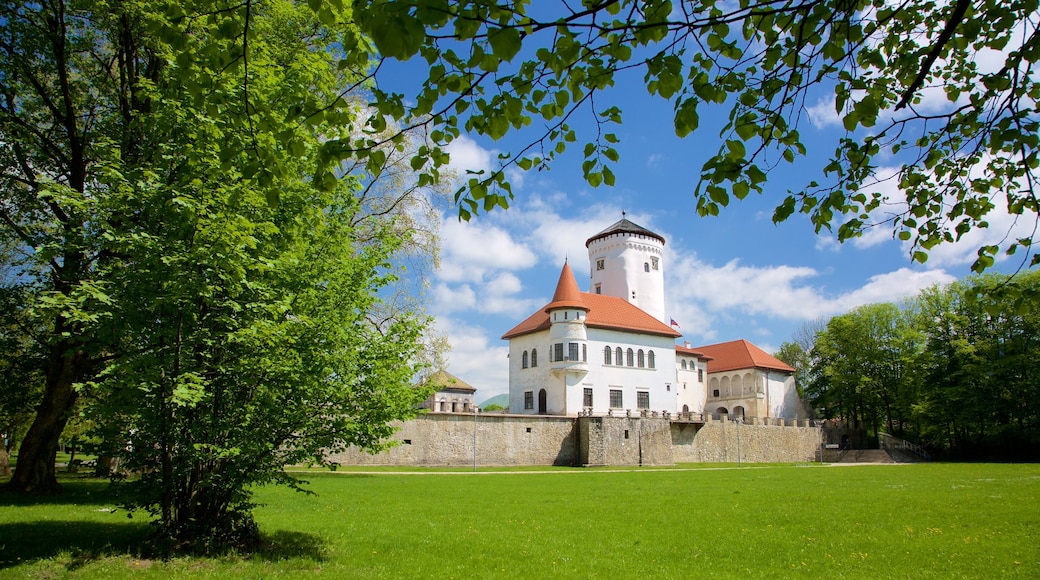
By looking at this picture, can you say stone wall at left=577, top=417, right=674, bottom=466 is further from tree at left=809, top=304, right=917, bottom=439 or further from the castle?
tree at left=809, top=304, right=917, bottom=439

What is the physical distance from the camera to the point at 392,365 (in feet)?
29.1

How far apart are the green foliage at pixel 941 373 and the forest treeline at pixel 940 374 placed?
0.22ft

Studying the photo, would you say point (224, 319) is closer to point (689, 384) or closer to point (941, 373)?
point (689, 384)

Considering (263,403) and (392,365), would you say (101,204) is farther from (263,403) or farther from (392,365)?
(392,365)

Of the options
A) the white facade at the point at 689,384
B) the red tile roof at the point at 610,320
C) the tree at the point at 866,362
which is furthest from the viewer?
the tree at the point at 866,362

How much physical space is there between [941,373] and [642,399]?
2185 centimetres

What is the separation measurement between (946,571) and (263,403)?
327 inches

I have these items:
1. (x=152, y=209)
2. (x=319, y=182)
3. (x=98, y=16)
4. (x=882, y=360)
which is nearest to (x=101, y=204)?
(x=152, y=209)

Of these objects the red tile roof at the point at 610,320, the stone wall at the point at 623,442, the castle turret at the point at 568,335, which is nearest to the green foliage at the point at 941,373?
the red tile roof at the point at 610,320

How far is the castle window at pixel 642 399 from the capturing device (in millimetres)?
45969

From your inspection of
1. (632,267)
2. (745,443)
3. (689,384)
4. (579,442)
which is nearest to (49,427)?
(579,442)

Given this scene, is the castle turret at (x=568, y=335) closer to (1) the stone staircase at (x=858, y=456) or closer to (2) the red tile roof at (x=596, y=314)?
(2) the red tile roof at (x=596, y=314)

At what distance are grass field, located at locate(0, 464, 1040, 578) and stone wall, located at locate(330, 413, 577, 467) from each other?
16.1 meters

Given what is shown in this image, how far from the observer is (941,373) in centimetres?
4625
